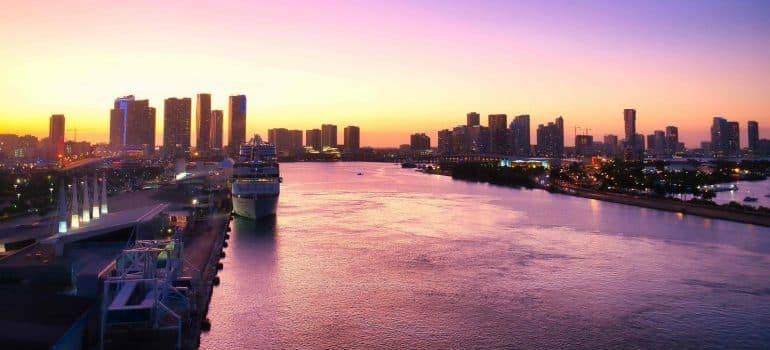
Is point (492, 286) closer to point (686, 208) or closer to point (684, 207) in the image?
point (686, 208)

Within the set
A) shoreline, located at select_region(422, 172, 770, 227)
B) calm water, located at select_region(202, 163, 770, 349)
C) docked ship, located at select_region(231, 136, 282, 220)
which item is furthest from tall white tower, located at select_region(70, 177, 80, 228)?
shoreline, located at select_region(422, 172, 770, 227)

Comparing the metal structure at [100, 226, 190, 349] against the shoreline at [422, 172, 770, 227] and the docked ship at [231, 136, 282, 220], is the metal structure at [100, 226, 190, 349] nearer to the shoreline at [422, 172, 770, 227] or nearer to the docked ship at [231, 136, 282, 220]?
the docked ship at [231, 136, 282, 220]

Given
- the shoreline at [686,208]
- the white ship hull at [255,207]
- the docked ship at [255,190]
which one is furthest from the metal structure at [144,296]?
the shoreline at [686,208]

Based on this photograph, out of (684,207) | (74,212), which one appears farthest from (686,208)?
(74,212)

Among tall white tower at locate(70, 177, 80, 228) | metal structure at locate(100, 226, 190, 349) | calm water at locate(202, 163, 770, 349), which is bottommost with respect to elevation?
calm water at locate(202, 163, 770, 349)

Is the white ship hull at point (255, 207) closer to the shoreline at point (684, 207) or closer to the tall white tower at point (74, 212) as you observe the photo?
the tall white tower at point (74, 212)

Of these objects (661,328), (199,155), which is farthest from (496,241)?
(199,155)

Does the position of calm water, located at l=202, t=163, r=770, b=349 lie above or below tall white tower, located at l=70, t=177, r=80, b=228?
below
